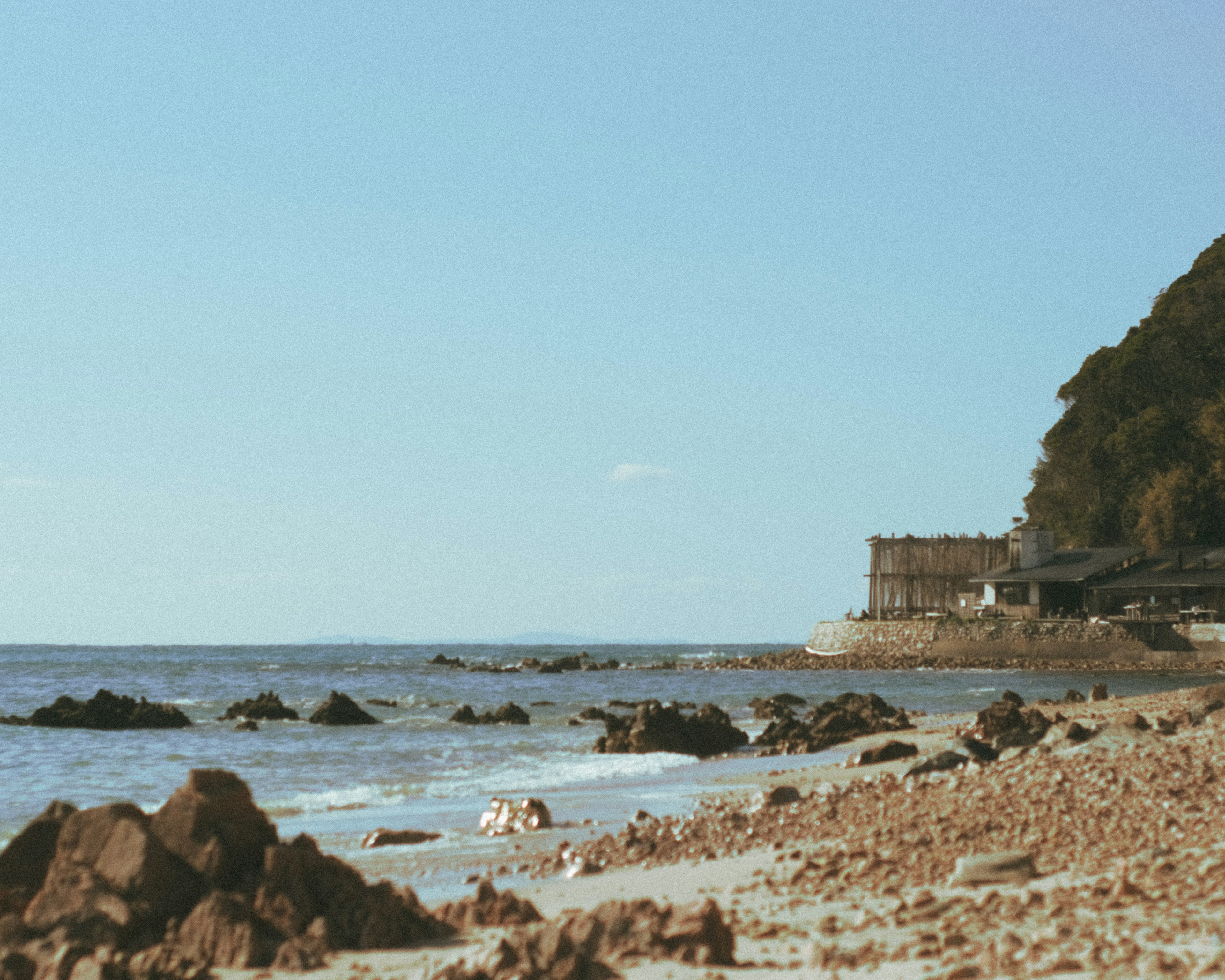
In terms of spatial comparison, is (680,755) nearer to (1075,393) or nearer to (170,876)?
(170,876)

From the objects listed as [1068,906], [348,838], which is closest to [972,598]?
[348,838]

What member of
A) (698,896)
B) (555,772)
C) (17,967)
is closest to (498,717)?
(555,772)

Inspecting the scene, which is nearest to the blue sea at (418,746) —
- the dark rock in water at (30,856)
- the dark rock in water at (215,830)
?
the dark rock in water at (30,856)

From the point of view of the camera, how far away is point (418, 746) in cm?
2455

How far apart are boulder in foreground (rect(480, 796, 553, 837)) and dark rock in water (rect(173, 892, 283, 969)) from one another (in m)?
5.31

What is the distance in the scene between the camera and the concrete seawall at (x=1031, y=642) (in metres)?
56.4

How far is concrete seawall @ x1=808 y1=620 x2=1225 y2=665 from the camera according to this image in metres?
56.4

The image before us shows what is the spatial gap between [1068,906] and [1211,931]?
0.79m

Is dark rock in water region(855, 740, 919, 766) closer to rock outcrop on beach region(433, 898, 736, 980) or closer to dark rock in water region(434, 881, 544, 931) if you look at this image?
dark rock in water region(434, 881, 544, 931)

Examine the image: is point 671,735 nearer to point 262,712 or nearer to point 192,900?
point 192,900

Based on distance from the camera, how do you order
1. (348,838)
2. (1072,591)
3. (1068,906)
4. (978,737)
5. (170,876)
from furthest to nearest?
(1072,591) → (978,737) → (348,838) → (170,876) → (1068,906)

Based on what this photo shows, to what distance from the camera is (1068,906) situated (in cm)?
624

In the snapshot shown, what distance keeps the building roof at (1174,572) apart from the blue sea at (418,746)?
7.70m

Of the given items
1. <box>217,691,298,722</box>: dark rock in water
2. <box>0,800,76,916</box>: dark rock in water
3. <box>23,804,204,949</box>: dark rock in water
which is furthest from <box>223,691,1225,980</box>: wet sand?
<box>217,691,298,722</box>: dark rock in water
